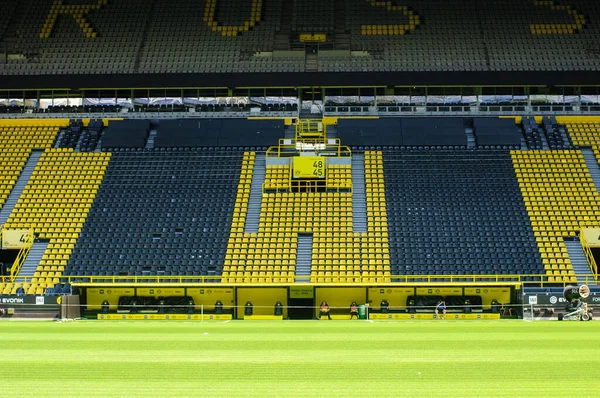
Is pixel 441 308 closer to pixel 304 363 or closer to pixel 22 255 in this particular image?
pixel 304 363

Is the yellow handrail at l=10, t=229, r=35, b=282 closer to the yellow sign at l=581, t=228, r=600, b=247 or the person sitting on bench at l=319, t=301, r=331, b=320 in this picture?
the person sitting on bench at l=319, t=301, r=331, b=320

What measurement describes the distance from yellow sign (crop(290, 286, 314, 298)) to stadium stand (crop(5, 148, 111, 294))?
9.46 metres

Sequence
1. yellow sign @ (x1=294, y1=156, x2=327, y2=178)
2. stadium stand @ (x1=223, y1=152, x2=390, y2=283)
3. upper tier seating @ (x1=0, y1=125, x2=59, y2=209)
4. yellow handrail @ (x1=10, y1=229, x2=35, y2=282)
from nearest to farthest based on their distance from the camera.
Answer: stadium stand @ (x1=223, y1=152, x2=390, y2=283) < yellow handrail @ (x1=10, y1=229, x2=35, y2=282) < yellow sign @ (x1=294, y1=156, x2=327, y2=178) < upper tier seating @ (x1=0, y1=125, x2=59, y2=209)

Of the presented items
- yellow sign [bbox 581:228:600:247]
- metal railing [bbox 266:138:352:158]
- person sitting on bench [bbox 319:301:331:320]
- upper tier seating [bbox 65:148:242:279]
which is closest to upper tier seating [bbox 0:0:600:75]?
metal railing [bbox 266:138:352:158]

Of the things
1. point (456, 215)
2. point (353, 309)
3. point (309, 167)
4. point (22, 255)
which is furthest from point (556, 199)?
point (22, 255)

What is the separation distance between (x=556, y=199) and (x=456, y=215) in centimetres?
464

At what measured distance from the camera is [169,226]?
3462 centimetres

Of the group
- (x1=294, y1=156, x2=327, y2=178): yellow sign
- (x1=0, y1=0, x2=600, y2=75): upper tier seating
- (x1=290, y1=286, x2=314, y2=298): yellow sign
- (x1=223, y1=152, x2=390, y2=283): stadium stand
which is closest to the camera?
(x1=290, y1=286, x2=314, y2=298): yellow sign

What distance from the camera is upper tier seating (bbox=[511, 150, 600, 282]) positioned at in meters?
32.6

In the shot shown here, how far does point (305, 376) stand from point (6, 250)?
83.0 feet

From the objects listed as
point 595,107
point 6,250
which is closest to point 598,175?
point 595,107

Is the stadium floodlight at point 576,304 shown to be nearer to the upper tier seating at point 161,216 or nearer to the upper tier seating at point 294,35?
the upper tier seating at point 161,216

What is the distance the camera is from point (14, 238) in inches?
1344

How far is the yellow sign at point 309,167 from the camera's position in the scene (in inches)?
1438
